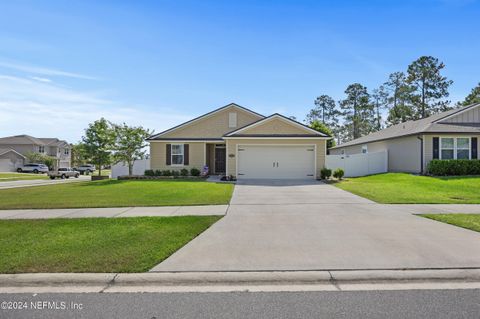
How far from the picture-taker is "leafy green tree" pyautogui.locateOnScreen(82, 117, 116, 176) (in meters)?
22.6

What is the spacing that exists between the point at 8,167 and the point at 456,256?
64.5m

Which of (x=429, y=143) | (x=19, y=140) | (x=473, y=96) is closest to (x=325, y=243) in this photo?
(x=429, y=143)

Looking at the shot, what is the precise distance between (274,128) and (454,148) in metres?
12.4

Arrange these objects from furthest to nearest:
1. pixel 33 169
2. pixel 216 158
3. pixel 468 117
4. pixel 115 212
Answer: pixel 33 169
pixel 216 158
pixel 468 117
pixel 115 212

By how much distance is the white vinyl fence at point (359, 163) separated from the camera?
78.3 ft

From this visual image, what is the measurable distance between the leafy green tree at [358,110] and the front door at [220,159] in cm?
3972

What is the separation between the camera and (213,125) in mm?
24031

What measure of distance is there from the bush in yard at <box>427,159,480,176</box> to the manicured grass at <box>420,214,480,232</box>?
41.2 ft

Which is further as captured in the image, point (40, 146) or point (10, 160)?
point (40, 146)

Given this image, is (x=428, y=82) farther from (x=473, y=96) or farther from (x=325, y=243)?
(x=325, y=243)

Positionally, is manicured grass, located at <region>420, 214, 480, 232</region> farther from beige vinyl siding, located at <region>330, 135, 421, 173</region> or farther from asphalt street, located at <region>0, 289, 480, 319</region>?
beige vinyl siding, located at <region>330, 135, 421, 173</region>

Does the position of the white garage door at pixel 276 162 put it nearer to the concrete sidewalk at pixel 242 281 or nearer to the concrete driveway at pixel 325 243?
the concrete driveway at pixel 325 243

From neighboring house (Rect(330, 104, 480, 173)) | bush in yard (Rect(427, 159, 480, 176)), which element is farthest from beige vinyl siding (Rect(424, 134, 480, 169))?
bush in yard (Rect(427, 159, 480, 176))

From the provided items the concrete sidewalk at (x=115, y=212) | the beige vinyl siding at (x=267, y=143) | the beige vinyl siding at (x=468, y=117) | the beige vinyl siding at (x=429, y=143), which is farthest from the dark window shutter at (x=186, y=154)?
the beige vinyl siding at (x=468, y=117)
